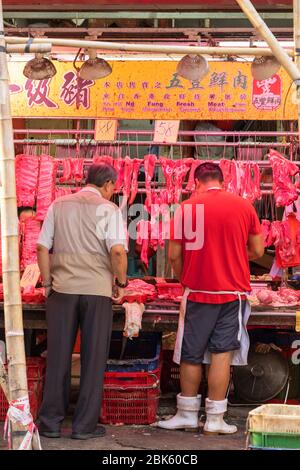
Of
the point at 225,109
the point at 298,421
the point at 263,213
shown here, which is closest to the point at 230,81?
the point at 225,109

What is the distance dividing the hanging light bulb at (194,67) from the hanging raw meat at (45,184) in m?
2.24

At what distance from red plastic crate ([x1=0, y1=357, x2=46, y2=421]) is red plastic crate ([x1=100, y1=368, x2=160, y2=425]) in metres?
0.58

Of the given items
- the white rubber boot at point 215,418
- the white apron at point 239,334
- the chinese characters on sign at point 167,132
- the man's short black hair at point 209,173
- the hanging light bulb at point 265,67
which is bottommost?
the white rubber boot at point 215,418

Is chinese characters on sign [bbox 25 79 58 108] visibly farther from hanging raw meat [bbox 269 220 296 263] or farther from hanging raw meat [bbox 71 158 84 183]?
hanging raw meat [bbox 269 220 296 263]

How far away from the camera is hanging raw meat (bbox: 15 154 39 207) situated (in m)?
9.34

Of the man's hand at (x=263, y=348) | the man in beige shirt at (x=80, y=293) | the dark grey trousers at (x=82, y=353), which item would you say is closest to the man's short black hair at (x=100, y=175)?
the man in beige shirt at (x=80, y=293)

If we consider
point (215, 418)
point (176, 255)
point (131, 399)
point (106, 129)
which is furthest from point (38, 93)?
point (215, 418)

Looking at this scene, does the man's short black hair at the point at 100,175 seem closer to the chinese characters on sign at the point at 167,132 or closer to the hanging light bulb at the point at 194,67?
the hanging light bulb at the point at 194,67

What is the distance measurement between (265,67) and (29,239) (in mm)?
3278

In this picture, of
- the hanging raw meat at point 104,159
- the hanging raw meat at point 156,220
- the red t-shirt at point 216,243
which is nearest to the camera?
the red t-shirt at point 216,243

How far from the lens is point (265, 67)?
734 centimetres

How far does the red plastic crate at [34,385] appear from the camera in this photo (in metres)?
7.88

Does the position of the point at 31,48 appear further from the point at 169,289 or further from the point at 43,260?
the point at 169,289

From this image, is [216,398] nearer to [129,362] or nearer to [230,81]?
[129,362]
